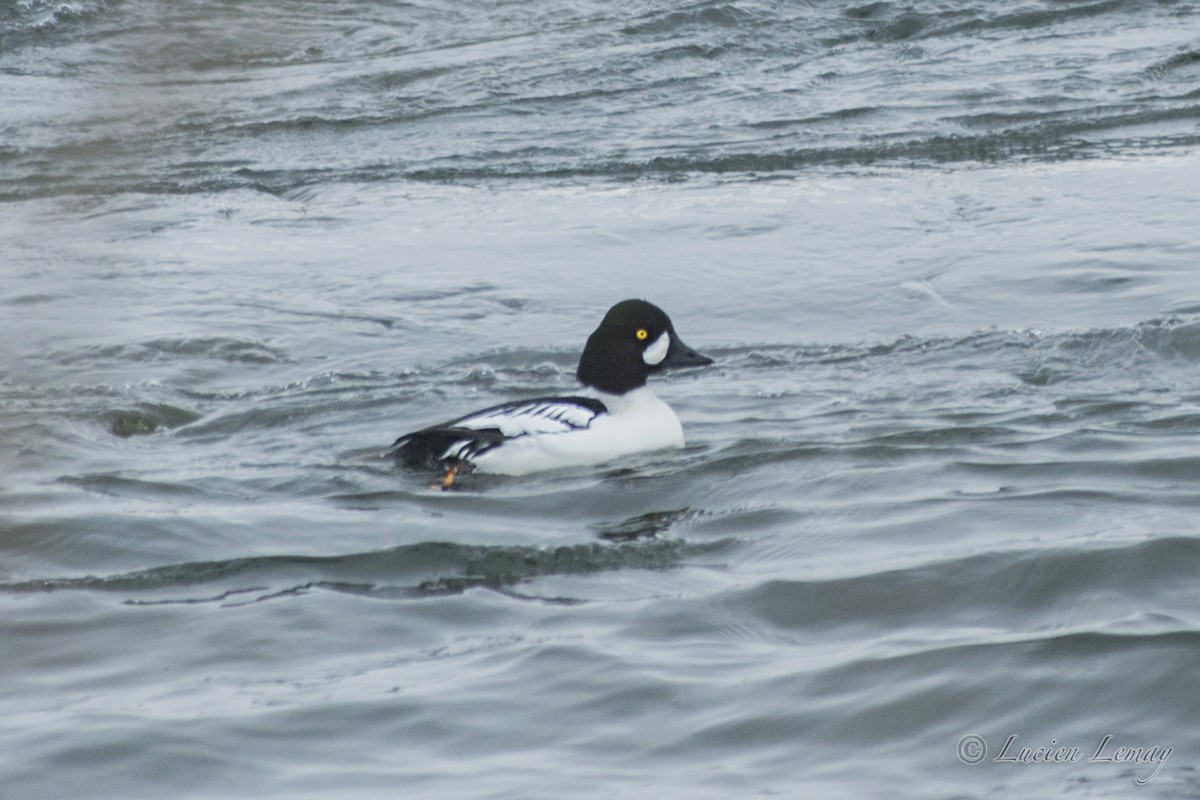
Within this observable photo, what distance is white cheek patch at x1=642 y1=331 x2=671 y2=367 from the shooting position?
26.1 feet

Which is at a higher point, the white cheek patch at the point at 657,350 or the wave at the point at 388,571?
the white cheek patch at the point at 657,350

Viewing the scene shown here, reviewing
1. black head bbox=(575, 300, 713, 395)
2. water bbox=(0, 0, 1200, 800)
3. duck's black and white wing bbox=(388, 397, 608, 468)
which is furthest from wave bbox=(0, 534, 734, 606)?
black head bbox=(575, 300, 713, 395)

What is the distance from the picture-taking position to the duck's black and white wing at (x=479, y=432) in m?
7.39

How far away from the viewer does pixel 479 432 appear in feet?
24.2

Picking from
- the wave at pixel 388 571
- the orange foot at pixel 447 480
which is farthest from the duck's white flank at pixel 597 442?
the wave at pixel 388 571

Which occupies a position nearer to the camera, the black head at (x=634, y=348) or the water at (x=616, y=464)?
the water at (x=616, y=464)

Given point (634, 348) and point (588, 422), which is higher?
point (634, 348)

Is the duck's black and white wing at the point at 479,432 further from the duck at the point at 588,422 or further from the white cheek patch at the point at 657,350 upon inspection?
the white cheek patch at the point at 657,350

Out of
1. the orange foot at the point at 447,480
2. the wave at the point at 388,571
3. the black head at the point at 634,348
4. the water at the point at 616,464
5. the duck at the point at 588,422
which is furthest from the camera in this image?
the black head at the point at 634,348

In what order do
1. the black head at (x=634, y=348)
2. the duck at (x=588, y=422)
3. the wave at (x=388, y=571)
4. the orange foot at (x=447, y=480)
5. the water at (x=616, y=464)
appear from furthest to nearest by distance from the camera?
the black head at (x=634, y=348) → the duck at (x=588, y=422) → the orange foot at (x=447, y=480) → the wave at (x=388, y=571) → the water at (x=616, y=464)

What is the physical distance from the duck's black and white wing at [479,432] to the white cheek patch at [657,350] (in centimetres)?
49

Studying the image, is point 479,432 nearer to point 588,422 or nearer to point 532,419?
point 532,419

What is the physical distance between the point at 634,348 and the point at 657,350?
0.10 meters

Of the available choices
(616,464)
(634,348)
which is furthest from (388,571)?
(634,348)
